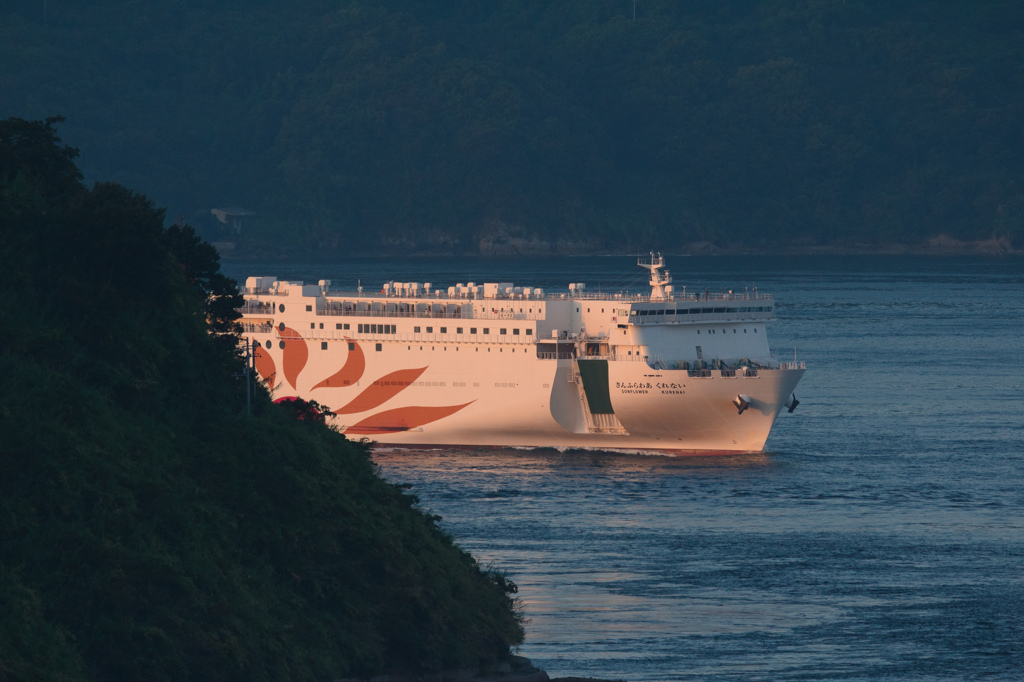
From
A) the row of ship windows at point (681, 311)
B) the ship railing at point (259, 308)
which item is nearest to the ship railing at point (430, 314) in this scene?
the ship railing at point (259, 308)

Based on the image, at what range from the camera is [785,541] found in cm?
5166

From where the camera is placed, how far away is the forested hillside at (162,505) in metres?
29.1

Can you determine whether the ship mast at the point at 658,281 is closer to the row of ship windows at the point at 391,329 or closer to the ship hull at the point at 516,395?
the ship hull at the point at 516,395

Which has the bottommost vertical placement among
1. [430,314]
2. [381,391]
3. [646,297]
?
[381,391]

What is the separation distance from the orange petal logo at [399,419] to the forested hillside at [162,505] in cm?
3040

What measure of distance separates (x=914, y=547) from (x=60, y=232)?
26.0 metres

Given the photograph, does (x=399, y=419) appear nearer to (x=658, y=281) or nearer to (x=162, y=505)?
(x=658, y=281)

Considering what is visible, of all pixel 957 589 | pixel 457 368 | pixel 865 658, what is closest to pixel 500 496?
pixel 457 368

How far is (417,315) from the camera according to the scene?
→ 74.1 meters

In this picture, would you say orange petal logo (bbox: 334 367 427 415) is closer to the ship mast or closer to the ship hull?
the ship hull

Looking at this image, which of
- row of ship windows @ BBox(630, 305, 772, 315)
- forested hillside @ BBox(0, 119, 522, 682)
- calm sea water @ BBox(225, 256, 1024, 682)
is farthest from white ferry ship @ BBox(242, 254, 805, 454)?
forested hillside @ BBox(0, 119, 522, 682)

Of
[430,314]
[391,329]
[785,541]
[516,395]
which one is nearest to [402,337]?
[391,329]

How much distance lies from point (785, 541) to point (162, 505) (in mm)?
24573

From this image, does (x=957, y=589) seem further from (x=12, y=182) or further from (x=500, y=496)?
(x=12, y=182)
